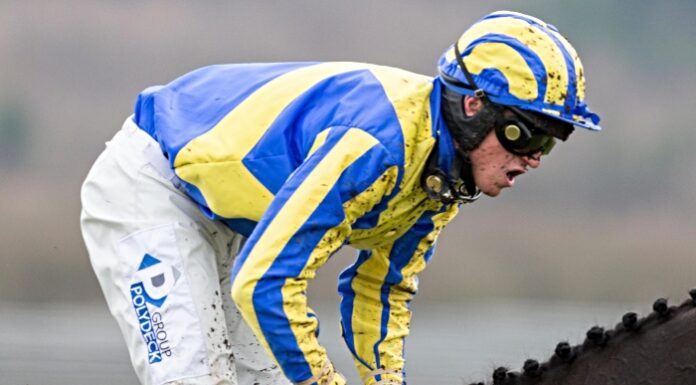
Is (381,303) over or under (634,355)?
over

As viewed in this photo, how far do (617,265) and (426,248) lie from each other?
9349 millimetres

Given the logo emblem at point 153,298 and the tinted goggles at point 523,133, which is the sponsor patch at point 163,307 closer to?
the logo emblem at point 153,298

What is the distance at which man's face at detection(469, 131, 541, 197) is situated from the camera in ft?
13.7

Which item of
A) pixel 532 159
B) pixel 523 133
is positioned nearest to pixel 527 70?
pixel 523 133

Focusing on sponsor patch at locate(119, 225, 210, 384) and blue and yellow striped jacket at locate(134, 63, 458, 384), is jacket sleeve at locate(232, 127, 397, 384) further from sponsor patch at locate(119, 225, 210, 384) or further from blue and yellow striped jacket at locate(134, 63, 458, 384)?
sponsor patch at locate(119, 225, 210, 384)

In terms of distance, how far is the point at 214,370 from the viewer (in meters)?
4.23

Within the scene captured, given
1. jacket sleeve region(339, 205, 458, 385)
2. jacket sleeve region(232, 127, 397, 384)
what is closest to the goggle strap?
jacket sleeve region(232, 127, 397, 384)

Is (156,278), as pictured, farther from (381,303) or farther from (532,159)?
(532,159)

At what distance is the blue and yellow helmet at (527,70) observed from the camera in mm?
4074

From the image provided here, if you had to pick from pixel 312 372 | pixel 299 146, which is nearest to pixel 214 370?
pixel 312 372

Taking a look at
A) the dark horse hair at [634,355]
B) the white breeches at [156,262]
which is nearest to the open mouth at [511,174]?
the dark horse hair at [634,355]

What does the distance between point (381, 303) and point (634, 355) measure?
108cm

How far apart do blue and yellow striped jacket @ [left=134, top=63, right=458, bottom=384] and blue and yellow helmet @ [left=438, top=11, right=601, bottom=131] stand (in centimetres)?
17

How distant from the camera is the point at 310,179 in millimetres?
3939
